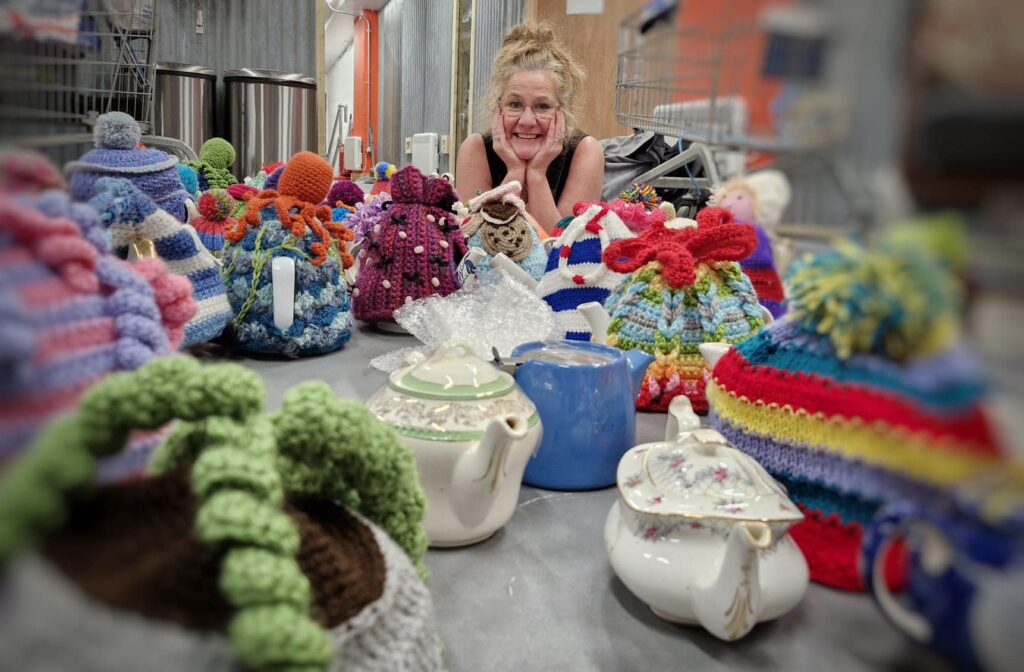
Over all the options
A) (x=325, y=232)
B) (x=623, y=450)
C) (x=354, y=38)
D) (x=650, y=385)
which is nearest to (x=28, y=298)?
(x=623, y=450)

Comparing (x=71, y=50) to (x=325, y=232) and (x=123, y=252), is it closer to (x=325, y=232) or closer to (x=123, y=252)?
(x=123, y=252)

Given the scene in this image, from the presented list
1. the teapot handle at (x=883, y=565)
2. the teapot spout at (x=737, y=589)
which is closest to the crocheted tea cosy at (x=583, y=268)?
the teapot spout at (x=737, y=589)

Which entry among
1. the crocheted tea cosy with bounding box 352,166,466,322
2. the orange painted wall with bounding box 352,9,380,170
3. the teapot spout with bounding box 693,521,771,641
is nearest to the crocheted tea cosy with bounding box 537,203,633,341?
the crocheted tea cosy with bounding box 352,166,466,322

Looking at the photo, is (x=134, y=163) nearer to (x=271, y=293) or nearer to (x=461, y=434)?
(x=271, y=293)

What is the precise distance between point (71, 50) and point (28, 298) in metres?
0.12

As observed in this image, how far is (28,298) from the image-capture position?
0.49ft

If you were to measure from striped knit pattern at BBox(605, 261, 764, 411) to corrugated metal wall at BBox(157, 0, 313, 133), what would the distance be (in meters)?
2.14

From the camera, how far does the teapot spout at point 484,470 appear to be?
46 centimetres

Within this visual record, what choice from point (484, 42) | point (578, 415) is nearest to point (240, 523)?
point (578, 415)

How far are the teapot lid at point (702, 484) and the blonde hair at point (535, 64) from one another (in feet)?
2.97

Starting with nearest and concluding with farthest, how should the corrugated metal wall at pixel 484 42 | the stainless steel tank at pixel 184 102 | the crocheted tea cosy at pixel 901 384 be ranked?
the crocheted tea cosy at pixel 901 384
the corrugated metal wall at pixel 484 42
the stainless steel tank at pixel 184 102

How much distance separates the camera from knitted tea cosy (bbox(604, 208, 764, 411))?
805 millimetres

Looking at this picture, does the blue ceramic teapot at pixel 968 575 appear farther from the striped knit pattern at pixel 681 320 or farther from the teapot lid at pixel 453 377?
the striped knit pattern at pixel 681 320

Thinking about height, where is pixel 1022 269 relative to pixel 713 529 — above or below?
above
